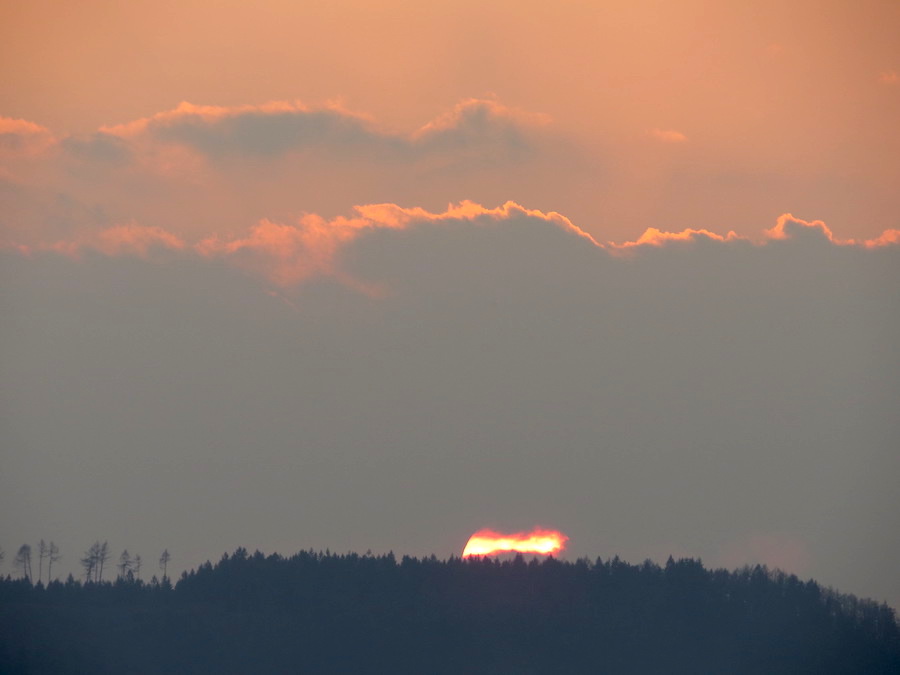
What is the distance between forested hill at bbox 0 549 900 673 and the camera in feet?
624

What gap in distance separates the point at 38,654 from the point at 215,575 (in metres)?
24.3

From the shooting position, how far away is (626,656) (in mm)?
190750

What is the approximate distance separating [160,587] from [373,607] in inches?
1069

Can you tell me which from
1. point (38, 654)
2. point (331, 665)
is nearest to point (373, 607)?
point (331, 665)

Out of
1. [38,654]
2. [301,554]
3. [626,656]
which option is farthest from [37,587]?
[626,656]

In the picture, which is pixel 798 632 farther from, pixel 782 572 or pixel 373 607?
pixel 373 607

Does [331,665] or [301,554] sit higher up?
[301,554]

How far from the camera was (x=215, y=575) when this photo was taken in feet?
645

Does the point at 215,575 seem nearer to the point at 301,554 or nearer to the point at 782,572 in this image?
the point at 301,554

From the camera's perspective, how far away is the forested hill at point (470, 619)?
19025cm

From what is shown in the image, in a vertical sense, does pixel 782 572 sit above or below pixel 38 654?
above

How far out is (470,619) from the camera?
195 metres

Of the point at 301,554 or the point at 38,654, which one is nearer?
the point at 38,654

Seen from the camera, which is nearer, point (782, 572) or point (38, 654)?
point (38, 654)
